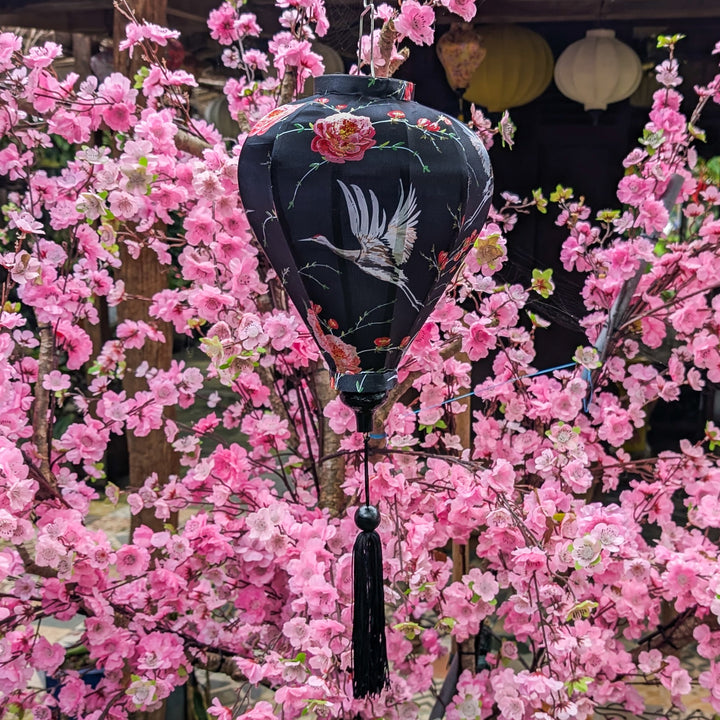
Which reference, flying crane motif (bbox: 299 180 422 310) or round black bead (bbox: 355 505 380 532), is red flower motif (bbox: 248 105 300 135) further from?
round black bead (bbox: 355 505 380 532)

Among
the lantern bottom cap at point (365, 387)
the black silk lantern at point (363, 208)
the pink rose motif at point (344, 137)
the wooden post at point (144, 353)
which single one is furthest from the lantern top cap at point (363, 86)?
the wooden post at point (144, 353)

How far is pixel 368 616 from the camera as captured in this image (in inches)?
64.2

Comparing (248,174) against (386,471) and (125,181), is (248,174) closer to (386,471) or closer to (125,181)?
(125,181)

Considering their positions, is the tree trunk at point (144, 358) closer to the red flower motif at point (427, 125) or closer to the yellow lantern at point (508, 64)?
the red flower motif at point (427, 125)

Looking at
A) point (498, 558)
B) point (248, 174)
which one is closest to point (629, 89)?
point (498, 558)

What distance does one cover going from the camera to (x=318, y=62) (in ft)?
7.05

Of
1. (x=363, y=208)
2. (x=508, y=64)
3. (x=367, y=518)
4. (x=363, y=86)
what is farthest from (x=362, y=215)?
(x=508, y=64)

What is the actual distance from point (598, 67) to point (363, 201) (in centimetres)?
351

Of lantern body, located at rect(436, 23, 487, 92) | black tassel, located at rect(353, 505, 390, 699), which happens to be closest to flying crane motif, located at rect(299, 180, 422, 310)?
black tassel, located at rect(353, 505, 390, 699)

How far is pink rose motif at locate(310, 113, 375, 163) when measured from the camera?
129 cm

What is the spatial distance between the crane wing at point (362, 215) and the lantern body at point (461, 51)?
318 cm

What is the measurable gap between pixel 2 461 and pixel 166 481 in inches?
55.2

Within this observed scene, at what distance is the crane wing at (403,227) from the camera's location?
132 centimetres

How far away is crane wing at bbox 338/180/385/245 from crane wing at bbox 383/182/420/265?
0.06 feet
